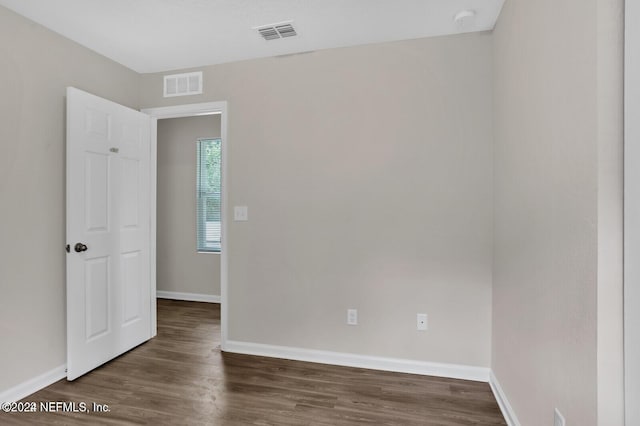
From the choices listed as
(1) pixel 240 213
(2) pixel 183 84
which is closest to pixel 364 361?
(1) pixel 240 213

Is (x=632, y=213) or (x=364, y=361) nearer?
(x=632, y=213)

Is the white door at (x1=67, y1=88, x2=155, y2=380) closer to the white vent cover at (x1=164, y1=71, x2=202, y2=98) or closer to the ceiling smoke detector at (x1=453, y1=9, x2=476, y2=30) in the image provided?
the white vent cover at (x1=164, y1=71, x2=202, y2=98)

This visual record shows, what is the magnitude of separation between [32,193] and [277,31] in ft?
6.63

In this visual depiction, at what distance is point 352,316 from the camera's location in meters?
2.65

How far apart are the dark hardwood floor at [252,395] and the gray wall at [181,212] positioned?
1.75 metres

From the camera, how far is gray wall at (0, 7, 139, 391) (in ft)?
7.00

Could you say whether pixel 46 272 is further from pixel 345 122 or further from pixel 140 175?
pixel 345 122

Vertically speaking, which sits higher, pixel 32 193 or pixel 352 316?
pixel 32 193

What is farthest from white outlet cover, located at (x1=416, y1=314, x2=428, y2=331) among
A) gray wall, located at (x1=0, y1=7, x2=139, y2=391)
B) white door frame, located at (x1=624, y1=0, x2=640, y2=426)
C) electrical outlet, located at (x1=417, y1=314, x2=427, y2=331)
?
gray wall, located at (x1=0, y1=7, x2=139, y2=391)

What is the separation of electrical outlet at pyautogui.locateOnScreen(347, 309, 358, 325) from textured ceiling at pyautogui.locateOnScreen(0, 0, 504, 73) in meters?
2.08

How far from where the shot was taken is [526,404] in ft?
5.53

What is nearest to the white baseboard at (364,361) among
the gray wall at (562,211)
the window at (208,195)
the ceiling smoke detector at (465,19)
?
the gray wall at (562,211)

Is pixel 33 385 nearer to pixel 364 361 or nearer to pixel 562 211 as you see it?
pixel 364 361

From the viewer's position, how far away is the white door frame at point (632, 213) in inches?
38.1
